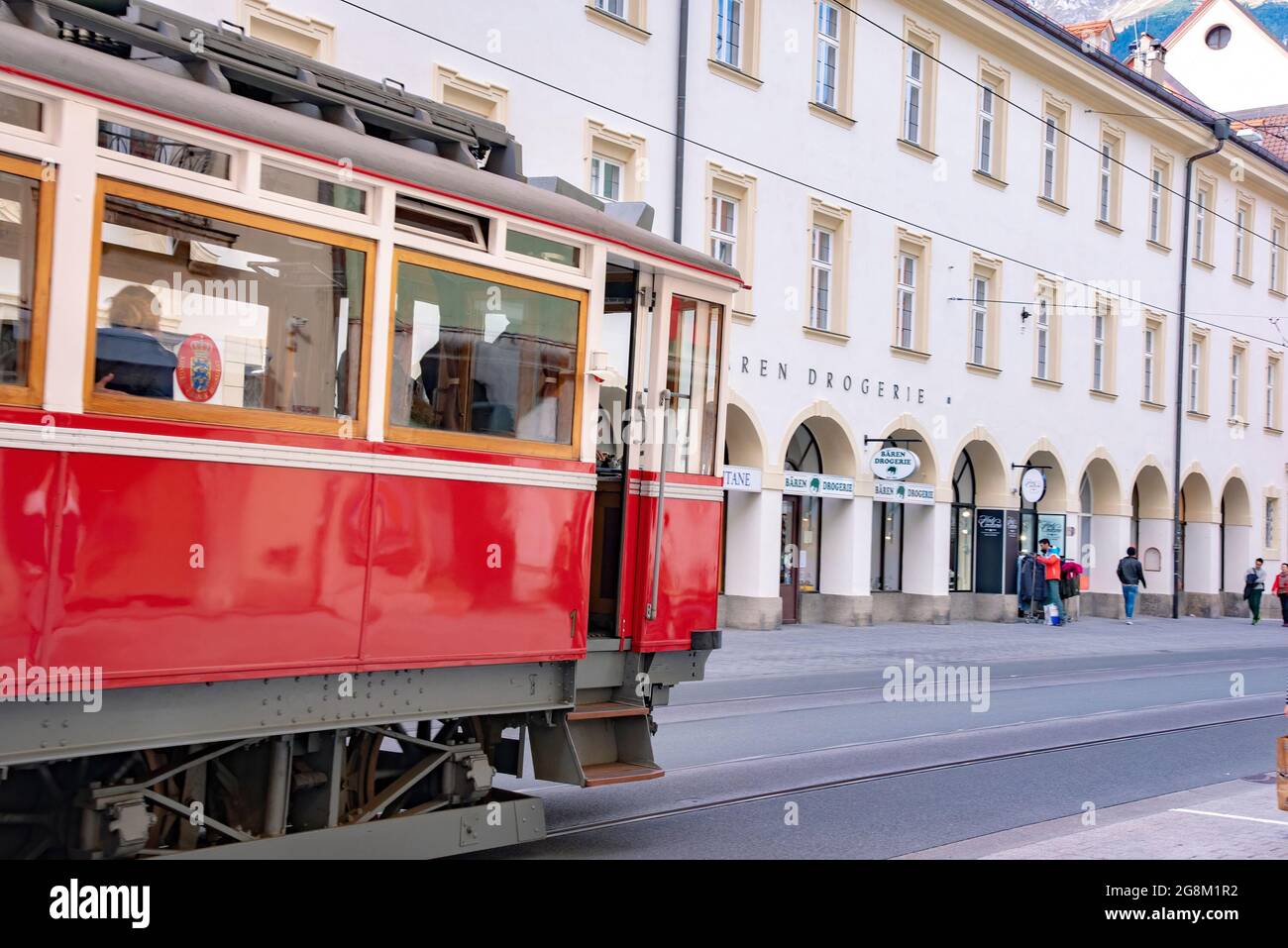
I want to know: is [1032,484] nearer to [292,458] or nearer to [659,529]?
[659,529]

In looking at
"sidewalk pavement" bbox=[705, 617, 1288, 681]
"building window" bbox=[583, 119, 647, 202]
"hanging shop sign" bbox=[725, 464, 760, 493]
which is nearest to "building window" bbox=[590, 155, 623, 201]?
"building window" bbox=[583, 119, 647, 202]

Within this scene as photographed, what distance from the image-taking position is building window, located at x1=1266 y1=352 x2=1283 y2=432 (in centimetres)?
4481

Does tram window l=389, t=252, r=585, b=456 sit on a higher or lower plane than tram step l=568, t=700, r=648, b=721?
higher

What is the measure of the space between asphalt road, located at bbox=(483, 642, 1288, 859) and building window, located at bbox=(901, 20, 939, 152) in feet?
44.5

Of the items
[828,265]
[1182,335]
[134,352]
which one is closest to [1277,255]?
[1182,335]

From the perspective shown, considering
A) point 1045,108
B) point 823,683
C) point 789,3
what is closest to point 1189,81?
point 1045,108

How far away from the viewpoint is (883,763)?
11.4 meters

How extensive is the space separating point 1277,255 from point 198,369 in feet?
148

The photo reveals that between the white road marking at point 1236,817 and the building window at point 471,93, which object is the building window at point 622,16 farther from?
the white road marking at point 1236,817

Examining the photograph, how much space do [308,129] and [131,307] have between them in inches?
41.2

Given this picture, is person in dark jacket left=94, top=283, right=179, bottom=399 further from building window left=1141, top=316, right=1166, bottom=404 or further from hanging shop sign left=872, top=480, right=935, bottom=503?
building window left=1141, top=316, right=1166, bottom=404

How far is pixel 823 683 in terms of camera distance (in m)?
17.6
